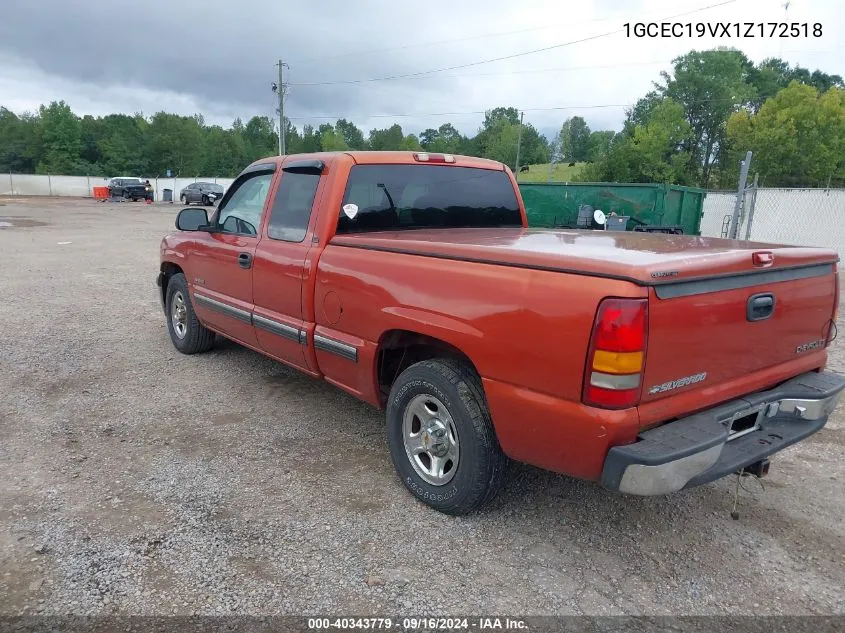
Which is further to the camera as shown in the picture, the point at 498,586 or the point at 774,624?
the point at 498,586

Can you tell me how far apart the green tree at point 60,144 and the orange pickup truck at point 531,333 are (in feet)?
286

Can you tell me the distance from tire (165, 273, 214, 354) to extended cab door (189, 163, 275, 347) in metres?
0.43

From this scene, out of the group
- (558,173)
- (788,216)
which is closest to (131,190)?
(788,216)

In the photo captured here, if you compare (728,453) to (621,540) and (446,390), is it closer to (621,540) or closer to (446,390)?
(621,540)

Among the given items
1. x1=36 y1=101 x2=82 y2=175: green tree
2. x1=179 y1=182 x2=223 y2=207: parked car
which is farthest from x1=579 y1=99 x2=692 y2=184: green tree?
x1=36 y1=101 x2=82 y2=175: green tree

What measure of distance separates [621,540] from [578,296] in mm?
1431

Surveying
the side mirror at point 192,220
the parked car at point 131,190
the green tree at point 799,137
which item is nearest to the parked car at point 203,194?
the parked car at point 131,190

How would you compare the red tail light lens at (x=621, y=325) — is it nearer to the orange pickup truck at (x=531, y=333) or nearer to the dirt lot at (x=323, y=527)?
the orange pickup truck at (x=531, y=333)

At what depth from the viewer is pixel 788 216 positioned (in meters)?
14.9

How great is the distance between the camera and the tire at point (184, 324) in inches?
222

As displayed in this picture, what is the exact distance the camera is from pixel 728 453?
2.62 metres

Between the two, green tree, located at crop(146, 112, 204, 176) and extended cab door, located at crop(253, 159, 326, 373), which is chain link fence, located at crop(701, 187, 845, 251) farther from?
green tree, located at crop(146, 112, 204, 176)

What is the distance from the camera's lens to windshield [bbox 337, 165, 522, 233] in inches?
154

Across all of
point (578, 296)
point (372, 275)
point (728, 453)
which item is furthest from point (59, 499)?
point (728, 453)
